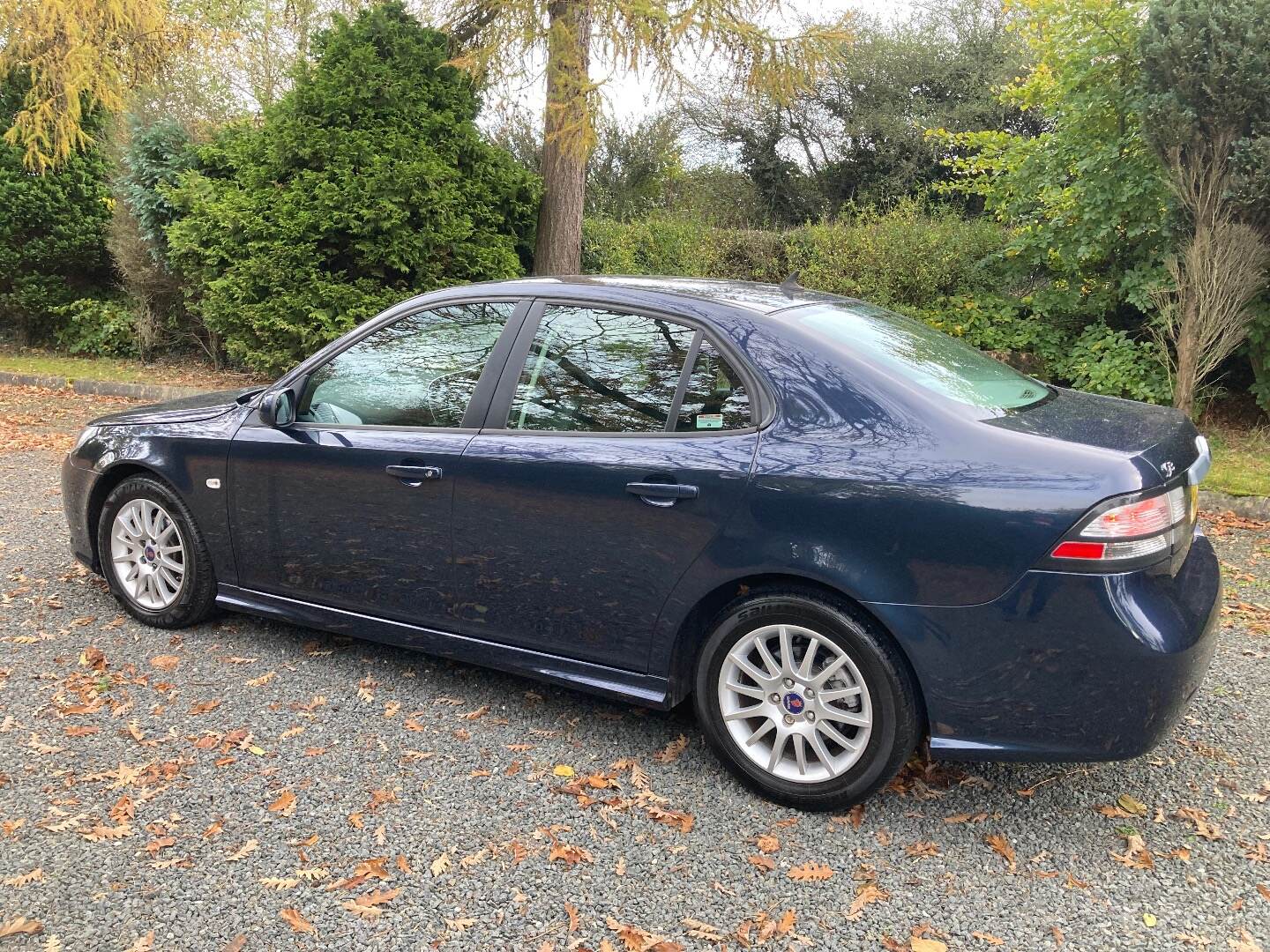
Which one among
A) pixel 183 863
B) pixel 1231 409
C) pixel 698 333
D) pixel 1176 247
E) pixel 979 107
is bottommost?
pixel 183 863

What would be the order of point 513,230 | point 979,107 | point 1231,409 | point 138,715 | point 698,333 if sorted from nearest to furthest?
point 698,333 → point 138,715 → point 1231,409 → point 513,230 → point 979,107

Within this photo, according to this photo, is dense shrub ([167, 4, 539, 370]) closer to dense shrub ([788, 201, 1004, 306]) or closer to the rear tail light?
dense shrub ([788, 201, 1004, 306])

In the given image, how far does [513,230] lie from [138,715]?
7.94m

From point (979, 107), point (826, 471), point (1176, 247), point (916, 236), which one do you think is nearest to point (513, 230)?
point (916, 236)

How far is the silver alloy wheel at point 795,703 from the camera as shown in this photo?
2861mm

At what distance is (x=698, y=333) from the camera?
320 centimetres

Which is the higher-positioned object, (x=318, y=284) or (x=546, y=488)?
(x=318, y=284)

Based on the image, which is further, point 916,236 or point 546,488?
point 916,236

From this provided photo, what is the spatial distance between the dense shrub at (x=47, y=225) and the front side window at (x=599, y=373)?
13024 mm

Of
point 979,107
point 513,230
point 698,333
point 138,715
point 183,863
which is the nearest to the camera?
point 183,863

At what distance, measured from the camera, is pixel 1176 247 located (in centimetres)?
801

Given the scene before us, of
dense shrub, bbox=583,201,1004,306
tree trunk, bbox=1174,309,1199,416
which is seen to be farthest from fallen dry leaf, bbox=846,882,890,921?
dense shrub, bbox=583,201,1004,306

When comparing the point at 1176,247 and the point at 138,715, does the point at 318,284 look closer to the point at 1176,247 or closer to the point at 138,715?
the point at 138,715

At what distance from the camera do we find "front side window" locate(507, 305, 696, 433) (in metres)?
3.21
